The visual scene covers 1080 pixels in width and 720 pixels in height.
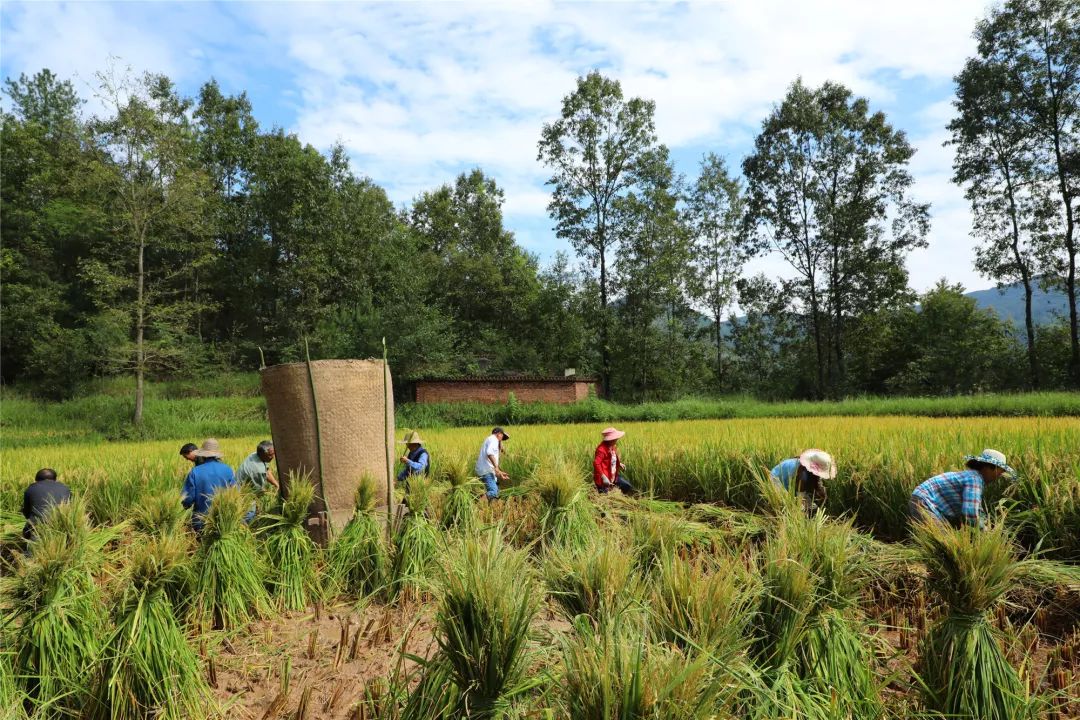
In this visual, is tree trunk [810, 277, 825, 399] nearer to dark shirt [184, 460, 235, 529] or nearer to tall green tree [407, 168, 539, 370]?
tall green tree [407, 168, 539, 370]

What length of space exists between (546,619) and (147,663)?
6.94ft

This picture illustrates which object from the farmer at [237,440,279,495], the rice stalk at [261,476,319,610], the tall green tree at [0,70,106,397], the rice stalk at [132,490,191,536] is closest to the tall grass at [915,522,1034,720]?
the rice stalk at [261,476,319,610]

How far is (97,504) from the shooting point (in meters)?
8.45

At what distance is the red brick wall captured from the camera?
25.2m

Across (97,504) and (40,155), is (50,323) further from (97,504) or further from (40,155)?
(97,504)

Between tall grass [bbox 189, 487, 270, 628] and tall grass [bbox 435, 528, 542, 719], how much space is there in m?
2.57

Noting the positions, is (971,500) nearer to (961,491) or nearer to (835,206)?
(961,491)

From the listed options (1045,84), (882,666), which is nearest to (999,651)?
(882,666)

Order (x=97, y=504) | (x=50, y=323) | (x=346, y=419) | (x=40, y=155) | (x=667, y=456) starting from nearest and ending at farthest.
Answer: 1. (x=346, y=419)
2. (x=97, y=504)
3. (x=667, y=456)
4. (x=50, y=323)
5. (x=40, y=155)

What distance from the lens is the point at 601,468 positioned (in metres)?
8.13

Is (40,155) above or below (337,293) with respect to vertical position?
above

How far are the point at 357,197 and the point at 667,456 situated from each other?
34.0m

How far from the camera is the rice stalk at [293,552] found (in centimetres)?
483

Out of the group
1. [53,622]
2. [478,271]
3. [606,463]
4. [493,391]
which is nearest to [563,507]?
[606,463]
